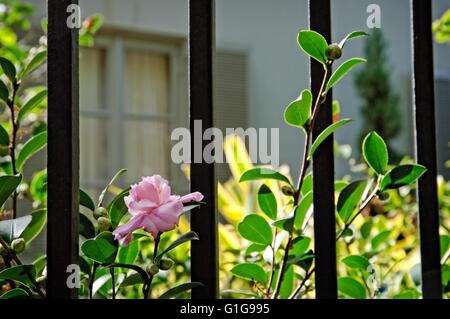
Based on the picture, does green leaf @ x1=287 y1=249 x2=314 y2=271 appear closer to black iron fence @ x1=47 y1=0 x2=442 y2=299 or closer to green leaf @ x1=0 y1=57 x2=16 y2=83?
black iron fence @ x1=47 y1=0 x2=442 y2=299

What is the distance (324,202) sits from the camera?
2.27ft

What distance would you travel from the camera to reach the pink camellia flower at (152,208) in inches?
25.2

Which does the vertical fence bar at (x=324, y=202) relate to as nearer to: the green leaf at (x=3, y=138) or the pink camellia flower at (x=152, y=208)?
the pink camellia flower at (x=152, y=208)

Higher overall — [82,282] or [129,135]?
[129,135]

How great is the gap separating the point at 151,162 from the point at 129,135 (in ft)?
0.88

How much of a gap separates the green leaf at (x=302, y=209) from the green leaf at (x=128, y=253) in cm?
17

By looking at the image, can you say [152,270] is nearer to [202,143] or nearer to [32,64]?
[202,143]

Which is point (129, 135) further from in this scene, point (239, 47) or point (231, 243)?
point (231, 243)

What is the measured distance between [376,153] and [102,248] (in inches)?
10.8

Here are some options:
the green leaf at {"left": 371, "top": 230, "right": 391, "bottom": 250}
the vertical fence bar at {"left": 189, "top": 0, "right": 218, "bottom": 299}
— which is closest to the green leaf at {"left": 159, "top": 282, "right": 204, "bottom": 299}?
the vertical fence bar at {"left": 189, "top": 0, "right": 218, "bottom": 299}

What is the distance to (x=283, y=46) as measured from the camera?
626cm

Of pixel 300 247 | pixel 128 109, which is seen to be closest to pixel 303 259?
pixel 300 247

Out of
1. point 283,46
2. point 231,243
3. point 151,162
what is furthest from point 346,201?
point 283,46

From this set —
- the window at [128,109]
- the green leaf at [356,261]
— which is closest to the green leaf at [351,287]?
the green leaf at [356,261]
